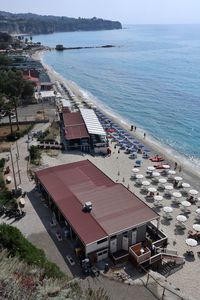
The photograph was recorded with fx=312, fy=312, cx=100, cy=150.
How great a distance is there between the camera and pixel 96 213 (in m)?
27.8

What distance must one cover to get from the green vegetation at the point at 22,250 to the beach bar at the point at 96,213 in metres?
4.10

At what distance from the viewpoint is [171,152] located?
53625 mm

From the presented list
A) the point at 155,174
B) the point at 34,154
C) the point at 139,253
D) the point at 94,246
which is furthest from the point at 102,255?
the point at 34,154

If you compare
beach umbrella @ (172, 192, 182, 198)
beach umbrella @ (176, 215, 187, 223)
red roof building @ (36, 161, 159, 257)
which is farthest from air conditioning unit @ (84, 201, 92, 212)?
beach umbrella @ (172, 192, 182, 198)

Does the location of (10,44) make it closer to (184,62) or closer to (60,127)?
(184,62)

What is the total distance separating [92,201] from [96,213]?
1.89m

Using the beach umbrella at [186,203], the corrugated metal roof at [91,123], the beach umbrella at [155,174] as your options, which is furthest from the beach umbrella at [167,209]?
the corrugated metal roof at [91,123]

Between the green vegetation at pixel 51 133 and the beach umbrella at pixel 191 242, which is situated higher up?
the green vegetation at pixel 51 133

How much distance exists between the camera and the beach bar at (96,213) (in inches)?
1007

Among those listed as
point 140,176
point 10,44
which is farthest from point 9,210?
point 10,44

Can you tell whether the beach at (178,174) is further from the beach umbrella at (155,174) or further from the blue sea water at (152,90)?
the blue sea water at (152,90)

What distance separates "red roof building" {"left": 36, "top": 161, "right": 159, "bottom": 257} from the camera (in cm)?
2570

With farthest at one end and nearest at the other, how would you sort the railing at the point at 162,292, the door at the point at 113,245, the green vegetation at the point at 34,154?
the green vegetation at the point at 34,154
the door at the point at 113,245
the railing at the point at 162,292

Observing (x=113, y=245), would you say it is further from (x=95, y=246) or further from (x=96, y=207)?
(x=96, y=207)
